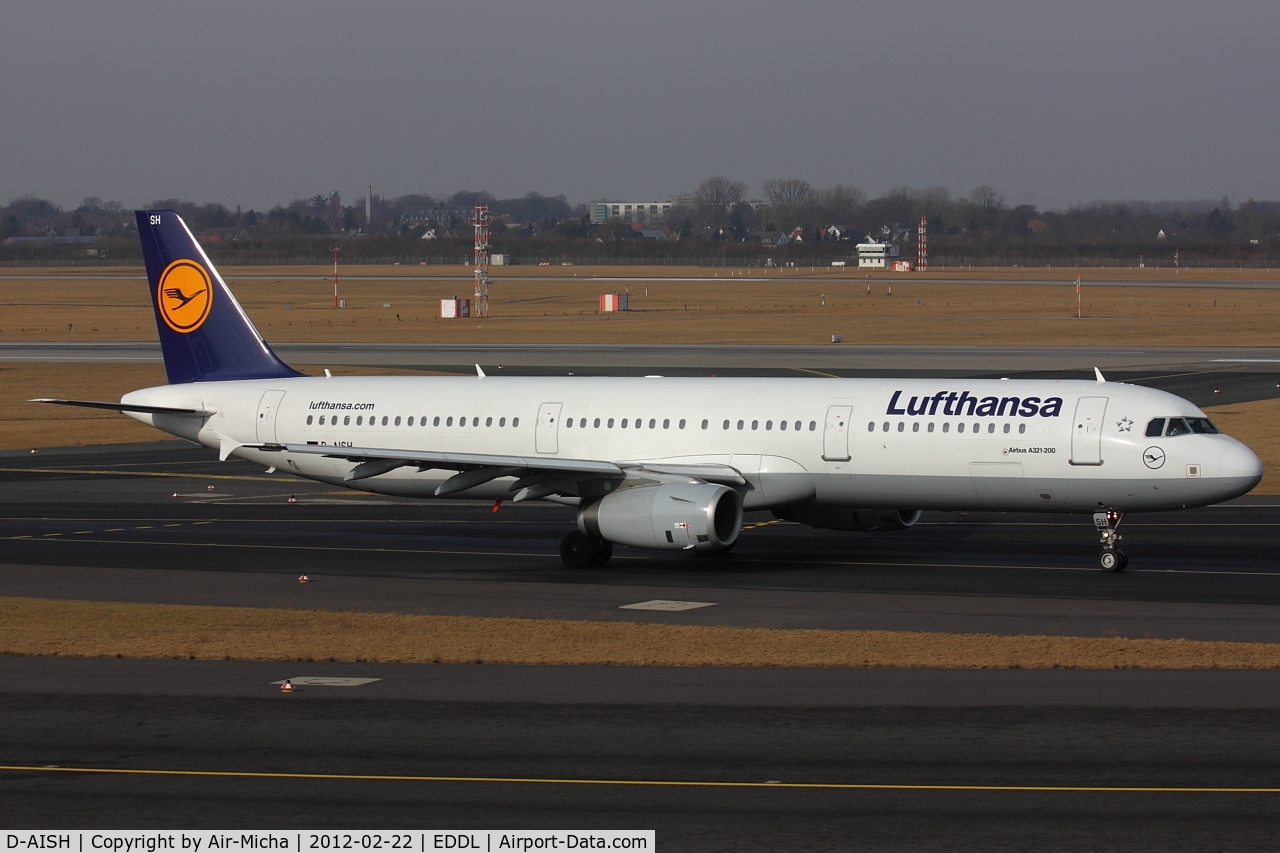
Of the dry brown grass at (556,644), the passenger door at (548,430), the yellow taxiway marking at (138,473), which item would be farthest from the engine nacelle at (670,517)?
the yellow taxiway marking at (138,473)

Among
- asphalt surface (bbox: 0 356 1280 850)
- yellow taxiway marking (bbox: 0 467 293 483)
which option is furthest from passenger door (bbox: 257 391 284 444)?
yellow taxiway marking (bbox: 0 467 293 483)

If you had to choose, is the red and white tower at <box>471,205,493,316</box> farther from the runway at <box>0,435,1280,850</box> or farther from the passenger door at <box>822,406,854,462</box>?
the passenger door at <box>822,406,854,462</box>

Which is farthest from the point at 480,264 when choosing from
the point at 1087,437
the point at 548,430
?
the point at 1087,437

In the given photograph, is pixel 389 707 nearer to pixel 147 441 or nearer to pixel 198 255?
pixel 198 255

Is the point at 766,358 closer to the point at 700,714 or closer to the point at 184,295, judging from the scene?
the point at 184,295

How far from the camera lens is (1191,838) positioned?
15.8 m

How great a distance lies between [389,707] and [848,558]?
17.3 meters

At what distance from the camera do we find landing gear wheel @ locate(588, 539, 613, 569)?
36.1 m

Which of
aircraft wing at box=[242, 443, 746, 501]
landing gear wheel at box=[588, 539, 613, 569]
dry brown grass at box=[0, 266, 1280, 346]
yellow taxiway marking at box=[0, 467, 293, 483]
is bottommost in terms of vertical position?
yellow taxiway marking at box=[0, 467, 293, 483]

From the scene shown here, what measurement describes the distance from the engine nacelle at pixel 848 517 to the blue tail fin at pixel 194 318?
597 inches

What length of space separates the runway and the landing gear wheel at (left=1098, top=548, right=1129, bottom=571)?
82cm

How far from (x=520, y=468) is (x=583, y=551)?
7.86 ft

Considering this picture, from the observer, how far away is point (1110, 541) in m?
34.5

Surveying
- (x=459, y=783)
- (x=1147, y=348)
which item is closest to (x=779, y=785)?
(x=459, y=783)
